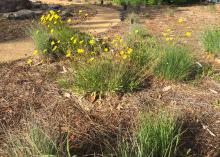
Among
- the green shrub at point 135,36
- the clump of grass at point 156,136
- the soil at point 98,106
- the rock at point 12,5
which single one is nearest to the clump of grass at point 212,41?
the soil at point 98,106

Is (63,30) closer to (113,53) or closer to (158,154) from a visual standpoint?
(113,53)

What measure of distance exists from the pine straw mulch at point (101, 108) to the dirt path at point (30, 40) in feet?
3.28

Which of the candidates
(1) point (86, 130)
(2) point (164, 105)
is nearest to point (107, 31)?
(2) point (164, 105)

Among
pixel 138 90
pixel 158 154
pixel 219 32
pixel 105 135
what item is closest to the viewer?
pixel 158 154

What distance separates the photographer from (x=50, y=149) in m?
2.54

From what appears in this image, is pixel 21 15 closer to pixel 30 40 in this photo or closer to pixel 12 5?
pixel 12 5

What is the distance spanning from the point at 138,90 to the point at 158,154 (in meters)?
1.34

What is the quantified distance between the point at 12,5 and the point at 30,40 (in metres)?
3.21

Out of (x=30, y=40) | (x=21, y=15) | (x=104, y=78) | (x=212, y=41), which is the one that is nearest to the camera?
(x=104, y=78)

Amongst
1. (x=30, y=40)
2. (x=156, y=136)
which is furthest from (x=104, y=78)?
(x=30, y=40)

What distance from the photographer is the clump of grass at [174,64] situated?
13.6 ft

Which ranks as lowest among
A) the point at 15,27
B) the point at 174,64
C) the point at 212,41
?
the point at 174,64

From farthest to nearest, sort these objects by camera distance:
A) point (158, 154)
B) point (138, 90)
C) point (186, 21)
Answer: point (186, 21) < point (138, 90) < point (158, 154)

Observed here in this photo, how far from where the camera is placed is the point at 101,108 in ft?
12.1
